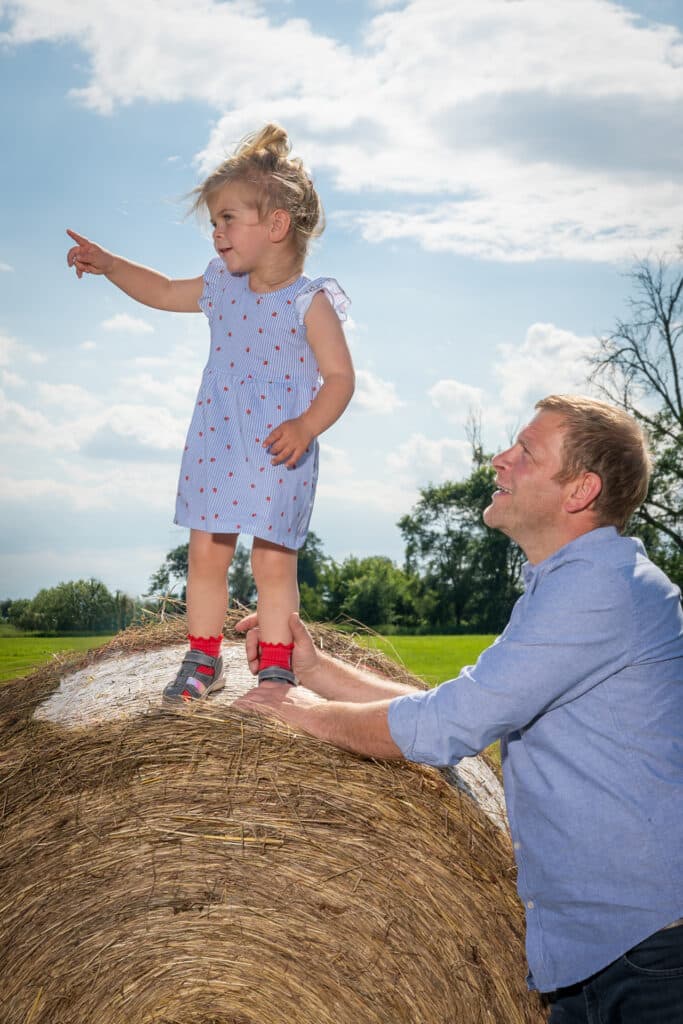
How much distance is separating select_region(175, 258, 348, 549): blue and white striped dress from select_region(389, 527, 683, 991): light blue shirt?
961 mm

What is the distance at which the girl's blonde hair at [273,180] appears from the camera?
9.45 feet

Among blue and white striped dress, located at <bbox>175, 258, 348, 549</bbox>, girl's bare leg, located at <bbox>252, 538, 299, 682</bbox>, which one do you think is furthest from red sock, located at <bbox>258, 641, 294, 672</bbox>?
blue and white striped dress, located at <bbox>175, 258, 348, 549</bbox>

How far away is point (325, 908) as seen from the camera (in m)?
2.37

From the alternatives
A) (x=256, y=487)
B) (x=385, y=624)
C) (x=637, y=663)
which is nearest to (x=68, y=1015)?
(x=256, y=487)

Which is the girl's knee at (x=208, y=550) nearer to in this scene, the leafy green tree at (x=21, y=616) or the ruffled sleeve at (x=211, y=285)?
the ruffled sleeve at (x=211, y=285)

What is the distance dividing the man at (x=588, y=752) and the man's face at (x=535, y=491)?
12 cm

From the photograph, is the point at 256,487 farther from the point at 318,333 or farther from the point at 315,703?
the point at 315,703

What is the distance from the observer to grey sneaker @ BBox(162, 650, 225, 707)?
275 cm

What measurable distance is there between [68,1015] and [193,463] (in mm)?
1505

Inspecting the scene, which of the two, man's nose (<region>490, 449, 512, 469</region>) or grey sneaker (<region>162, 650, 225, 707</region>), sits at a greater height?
man's nose (<region>490, 449, 512, 469</region>)

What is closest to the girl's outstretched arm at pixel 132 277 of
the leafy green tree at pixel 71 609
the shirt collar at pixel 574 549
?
the shirt collar at pixel 574 549

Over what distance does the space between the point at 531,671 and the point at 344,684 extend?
2.35ft

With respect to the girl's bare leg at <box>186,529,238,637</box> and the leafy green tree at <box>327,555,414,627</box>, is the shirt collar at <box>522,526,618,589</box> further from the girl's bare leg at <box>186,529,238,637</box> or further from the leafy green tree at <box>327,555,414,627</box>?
the leafy green tree at <box>327,555,414,627</box>

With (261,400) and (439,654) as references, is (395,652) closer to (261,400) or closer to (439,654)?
(261,400)
